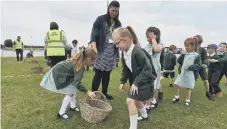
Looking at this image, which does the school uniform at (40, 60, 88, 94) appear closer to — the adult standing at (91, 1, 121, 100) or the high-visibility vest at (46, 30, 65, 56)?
the adult standing at (91, 1, 121, 100)

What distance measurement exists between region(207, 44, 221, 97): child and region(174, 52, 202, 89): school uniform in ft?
3.61

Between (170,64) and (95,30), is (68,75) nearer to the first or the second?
(95,30)

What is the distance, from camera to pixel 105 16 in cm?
434

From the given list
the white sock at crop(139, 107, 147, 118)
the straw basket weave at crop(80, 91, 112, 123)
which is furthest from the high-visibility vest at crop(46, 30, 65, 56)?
the white sock at crop(139, 107, 147, 118)

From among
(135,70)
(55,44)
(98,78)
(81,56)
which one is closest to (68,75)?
(81,56)

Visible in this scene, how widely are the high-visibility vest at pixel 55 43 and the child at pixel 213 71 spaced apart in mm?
3624

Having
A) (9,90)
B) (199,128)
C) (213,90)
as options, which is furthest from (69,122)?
(213,90)

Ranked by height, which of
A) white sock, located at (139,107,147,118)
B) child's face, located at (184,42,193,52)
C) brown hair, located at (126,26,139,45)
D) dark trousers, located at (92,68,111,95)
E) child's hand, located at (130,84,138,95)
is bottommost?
white sock, located at (139,107,147,118)

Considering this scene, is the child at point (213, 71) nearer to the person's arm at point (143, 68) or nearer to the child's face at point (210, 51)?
the child's face at point (210, 51)

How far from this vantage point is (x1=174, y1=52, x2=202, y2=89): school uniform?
455 cm

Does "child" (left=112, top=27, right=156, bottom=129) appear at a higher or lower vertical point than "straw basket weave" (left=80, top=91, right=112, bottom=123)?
higher

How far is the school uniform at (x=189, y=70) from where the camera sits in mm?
4547

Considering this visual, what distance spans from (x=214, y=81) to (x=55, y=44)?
13.2ft

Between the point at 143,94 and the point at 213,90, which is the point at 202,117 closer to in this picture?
the point at 143,94
